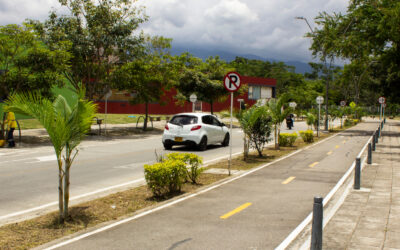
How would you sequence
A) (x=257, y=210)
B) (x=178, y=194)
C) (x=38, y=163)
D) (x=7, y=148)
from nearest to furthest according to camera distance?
1. (x=257, y=210)
2. (x=178, y=194)
3. (x=38, y=163)
4. (x=7, y=148)

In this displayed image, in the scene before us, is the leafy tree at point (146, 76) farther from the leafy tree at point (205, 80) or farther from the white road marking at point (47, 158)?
the white road marking at point (47, 158)

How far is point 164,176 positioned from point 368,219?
381cm

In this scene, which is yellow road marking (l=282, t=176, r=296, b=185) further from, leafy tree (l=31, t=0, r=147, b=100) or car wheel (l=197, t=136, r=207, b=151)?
leafy tree (l=31, t=0, r=147, b=100)

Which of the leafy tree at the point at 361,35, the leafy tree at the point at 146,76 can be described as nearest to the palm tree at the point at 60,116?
the leafy tree at the point at 146,76

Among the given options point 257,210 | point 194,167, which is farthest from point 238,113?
point 257,210

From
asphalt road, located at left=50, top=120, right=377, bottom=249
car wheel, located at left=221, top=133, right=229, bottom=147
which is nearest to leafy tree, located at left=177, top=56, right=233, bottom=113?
car wheel, located at left=221, top=133, right=229, bottom=147

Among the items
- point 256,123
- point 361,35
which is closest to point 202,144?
point 256,123

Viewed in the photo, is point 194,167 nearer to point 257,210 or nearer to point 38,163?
point 257,210

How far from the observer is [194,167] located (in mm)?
9477

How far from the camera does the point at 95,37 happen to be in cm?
2366

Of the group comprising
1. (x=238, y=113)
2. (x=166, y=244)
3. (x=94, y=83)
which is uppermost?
(x=94, y=83)

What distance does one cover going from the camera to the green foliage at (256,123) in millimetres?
13859

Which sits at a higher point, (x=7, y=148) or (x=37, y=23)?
(x=37, y=23)

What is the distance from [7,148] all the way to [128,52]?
35.5 feet
